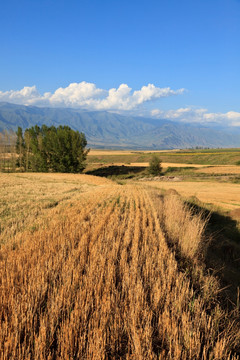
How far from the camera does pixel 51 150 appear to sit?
65500 millimetres

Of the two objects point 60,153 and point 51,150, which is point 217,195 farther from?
point 51,150

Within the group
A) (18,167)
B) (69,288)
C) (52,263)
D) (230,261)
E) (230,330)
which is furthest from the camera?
(18,167)

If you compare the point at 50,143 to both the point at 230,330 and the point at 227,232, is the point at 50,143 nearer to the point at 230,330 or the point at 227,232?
the point at 227,232

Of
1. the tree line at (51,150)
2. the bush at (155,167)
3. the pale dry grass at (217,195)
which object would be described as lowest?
the pale dry grass at (217,195)

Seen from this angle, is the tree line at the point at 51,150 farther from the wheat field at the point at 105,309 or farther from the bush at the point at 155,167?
the wheat field at the point at 105,309

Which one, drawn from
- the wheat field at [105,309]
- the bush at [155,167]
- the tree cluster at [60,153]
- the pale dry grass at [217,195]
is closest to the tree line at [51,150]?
the tree cluster at [60,153]

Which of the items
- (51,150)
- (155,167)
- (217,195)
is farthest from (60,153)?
(217,195)

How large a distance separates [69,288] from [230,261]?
802 centimetres

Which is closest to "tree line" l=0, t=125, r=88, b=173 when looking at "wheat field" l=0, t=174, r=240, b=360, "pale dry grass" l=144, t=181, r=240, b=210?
"pale dry grass" l=144, t=181, r=240, b=210

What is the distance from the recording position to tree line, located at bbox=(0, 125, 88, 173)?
63.3 m

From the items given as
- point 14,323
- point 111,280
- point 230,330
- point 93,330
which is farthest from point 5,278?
point 230,330

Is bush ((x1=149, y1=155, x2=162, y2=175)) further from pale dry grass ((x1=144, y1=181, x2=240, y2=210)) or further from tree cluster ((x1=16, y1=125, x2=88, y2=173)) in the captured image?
pale dry grass ((x1=144, y1=181, x2=240, y2=210))

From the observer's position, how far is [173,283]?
4.56m

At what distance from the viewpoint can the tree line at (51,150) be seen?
208 ft
